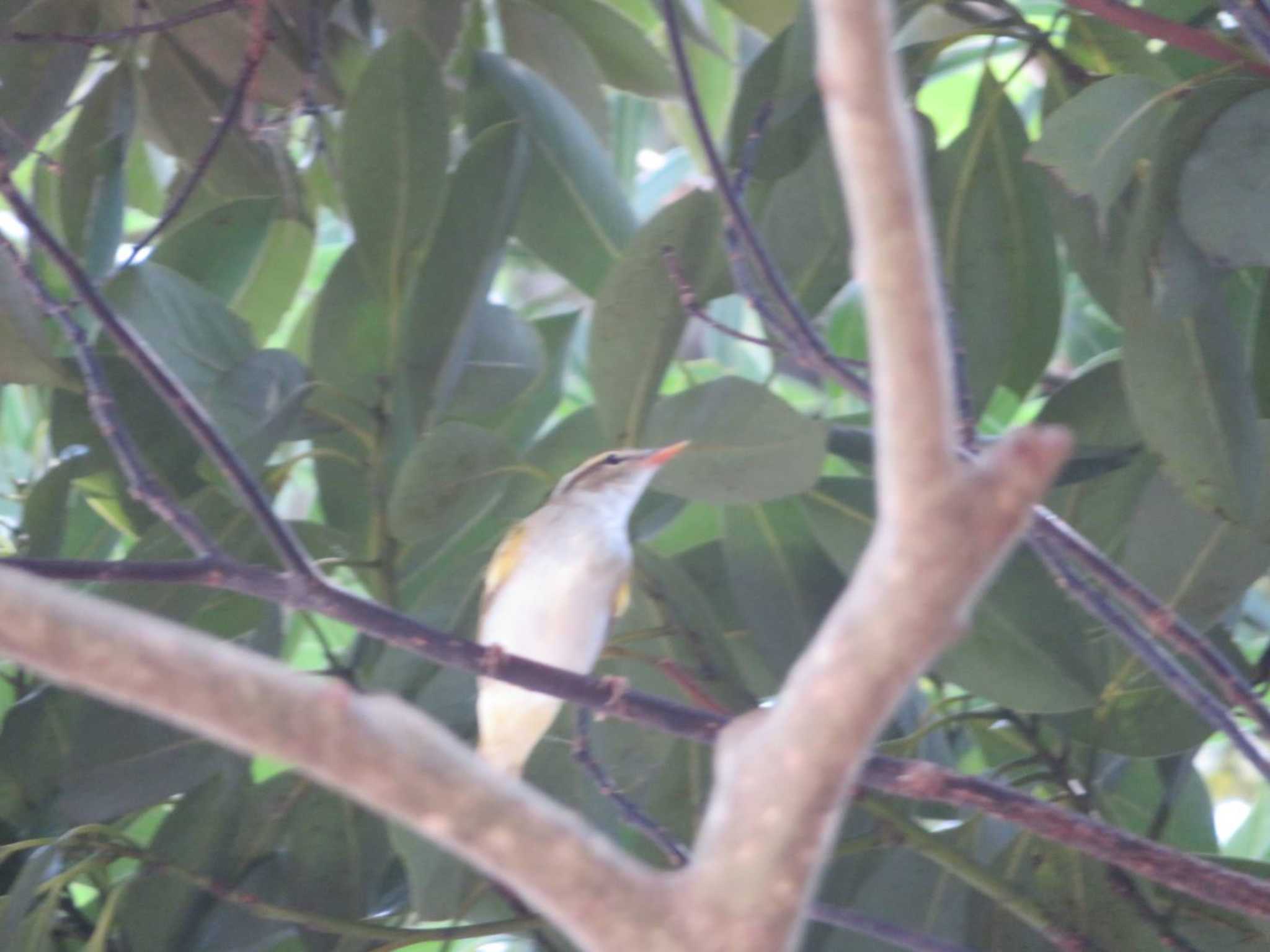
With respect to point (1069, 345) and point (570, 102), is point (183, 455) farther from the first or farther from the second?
point (1069, 345)

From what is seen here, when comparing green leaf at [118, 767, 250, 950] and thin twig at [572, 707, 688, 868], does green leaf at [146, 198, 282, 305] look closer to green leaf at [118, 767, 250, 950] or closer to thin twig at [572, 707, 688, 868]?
green leaf at [118, 767, 250, 950]

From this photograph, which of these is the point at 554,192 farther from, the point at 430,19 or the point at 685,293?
the point at 685,293

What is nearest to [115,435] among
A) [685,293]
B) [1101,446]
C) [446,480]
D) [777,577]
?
[446,480]

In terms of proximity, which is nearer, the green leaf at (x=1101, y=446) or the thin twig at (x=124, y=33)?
the thin twig at (x=124, y=33)

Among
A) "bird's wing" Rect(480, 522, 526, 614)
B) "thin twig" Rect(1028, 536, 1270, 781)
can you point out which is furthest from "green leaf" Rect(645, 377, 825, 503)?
"bird's wing" Rect(480, 522, 526, 614)

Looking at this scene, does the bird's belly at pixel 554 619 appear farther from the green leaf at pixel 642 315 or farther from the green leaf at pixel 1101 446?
the green leaf at pixel 1101 446

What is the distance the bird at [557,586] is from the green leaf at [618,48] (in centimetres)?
54

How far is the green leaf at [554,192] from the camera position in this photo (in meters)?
1.73

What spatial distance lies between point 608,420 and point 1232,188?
0.61 m

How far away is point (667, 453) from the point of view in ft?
4.71

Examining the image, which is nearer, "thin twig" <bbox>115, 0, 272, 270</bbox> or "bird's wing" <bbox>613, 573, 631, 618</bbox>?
"thin twig" <bbox>115, 0, 272, 270</bbox>

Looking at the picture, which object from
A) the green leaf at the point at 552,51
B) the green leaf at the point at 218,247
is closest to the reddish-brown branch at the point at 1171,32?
the green leaf at the point at 552,51

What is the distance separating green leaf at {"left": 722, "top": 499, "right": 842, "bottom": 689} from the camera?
149 centimetres

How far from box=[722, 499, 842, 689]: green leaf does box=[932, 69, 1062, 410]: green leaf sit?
0.28 metres
